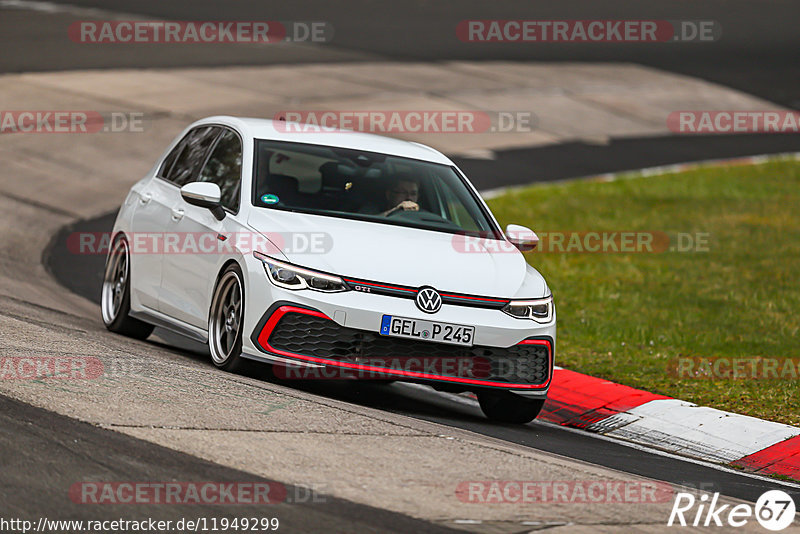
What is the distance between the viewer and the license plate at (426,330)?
793cm

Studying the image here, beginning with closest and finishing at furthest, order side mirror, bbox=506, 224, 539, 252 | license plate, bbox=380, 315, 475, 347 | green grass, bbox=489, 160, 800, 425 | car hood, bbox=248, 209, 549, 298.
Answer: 1. license plate, bbox=380, 315, 475, 347
2. car hood, bbox=248, 209, 549, 298
3. side mirror, bbox=506, 224, 539, 252
4. green grass, bbox=489, 160, 800, 425

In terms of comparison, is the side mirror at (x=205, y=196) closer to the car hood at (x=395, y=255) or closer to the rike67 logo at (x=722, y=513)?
the car hood at (x=395, y=255)

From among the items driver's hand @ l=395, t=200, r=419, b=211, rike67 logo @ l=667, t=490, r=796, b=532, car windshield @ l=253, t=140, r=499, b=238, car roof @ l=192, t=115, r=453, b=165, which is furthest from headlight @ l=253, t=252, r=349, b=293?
rike67 logo @ l=667, t=490, r=796, b=532

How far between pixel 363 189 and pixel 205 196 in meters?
1.10

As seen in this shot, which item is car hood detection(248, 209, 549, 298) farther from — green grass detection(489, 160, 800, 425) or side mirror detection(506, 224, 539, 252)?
green grass detection(489, 160, 800, 425)

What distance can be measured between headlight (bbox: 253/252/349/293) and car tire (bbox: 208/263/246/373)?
0.30 meters

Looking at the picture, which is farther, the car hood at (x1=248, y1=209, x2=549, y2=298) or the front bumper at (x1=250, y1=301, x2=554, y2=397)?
the car hood at (x1=248, y1=209, x2=549, y2=298)

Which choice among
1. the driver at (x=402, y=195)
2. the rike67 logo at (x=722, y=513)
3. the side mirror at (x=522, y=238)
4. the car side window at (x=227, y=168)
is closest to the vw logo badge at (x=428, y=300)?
the driver at (x=402, y=195)

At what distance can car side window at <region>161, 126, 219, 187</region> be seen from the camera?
9867 millimetres

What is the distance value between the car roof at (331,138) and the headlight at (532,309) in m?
1.73

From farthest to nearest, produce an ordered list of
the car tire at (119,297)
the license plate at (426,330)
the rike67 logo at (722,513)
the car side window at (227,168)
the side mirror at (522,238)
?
the car tire at (119,297), the side mirror at (522,238), the car side window at (227,168), the license plate at (426,330), the rike67 logo at (722,513)

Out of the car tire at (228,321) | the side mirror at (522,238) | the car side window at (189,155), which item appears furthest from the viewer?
the car side window at (189,155)

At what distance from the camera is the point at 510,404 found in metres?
8.88

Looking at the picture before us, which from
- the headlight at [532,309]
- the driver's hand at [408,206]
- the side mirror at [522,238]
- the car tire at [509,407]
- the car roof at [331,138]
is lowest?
the car tire at [509,407]
